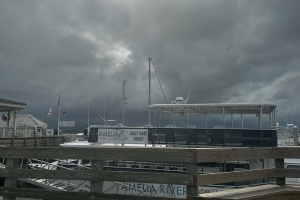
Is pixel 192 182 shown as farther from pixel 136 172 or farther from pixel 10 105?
pixel 10 105

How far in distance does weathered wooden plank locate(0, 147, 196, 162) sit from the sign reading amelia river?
403 inches

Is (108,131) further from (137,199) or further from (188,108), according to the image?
(137,199)

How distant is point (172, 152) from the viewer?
512cm

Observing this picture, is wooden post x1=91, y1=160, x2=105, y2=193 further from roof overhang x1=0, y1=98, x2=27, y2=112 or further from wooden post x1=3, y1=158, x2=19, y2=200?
roof overhang x1=0, y1=98, x2=27, y2=112

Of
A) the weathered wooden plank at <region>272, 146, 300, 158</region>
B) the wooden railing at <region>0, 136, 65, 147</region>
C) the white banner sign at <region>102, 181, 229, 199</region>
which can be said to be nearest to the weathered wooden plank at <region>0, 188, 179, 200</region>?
the weathered wooden plank at <region>272, 146, 300, 158</region>

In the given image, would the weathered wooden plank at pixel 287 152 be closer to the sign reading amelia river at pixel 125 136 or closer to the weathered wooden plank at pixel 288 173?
the weathered wooden plank at pixel 288 173

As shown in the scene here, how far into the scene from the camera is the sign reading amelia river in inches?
635

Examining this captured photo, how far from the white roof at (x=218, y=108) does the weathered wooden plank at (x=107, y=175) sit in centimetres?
1121

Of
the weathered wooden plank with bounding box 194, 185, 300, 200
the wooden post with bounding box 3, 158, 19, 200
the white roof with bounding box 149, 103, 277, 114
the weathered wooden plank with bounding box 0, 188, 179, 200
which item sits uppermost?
the white roof with bounding box 149, 103, 277, 114

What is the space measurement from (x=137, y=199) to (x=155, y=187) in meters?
8.68

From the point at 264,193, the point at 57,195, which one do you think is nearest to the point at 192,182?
the point at 264,193

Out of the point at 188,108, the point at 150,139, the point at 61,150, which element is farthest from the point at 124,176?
the point at 188,108

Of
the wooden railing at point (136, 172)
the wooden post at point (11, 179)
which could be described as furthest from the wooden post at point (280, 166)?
the wooden post at point (11, 179)

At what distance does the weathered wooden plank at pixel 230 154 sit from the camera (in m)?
5.07
